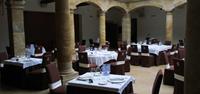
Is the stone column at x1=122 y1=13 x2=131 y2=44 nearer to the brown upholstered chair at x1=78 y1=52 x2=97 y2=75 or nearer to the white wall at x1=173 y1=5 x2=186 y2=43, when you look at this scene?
the white wall at x1=173 y1=5 x2=186 y2=43

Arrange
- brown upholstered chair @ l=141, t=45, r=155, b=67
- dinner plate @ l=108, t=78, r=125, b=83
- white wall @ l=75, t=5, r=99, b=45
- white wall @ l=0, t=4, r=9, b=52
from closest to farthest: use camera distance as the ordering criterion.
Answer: dinner plate @ l=108, t=78, r=125, b=83
brown upholstered chair @ l=141, t=45, r=155, b=67
white wall @ l=0, t=4, r=9, b=52
white wall @ l=75, t=5, r=99, b=45

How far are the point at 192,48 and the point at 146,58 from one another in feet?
24.8

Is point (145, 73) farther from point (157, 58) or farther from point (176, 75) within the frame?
Answer: point (176, 75)

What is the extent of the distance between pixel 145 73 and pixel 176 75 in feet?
10.3

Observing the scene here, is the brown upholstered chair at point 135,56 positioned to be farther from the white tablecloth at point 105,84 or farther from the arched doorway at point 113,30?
the arched doorway at point 113,30

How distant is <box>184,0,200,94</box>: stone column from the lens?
164cm

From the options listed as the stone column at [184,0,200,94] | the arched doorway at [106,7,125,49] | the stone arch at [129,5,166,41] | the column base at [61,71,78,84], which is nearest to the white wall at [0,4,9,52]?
the column base at [61,71,78,84]

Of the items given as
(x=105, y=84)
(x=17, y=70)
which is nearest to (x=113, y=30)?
(x=17, y=70)

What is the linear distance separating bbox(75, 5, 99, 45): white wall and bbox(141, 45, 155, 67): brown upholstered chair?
735 cm

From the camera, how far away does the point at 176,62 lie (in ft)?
15.4

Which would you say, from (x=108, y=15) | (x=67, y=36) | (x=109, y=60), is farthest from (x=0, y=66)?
(x=108, y=15)

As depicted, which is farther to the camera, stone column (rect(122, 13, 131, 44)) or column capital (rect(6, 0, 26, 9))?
stone column (rect(122, 13, 131, 44))

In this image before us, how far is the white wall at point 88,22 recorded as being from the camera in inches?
631

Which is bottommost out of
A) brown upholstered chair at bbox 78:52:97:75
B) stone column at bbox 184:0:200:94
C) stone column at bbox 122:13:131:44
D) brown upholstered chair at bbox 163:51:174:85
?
brown upholstered chair at bbox 163:51:174:85
